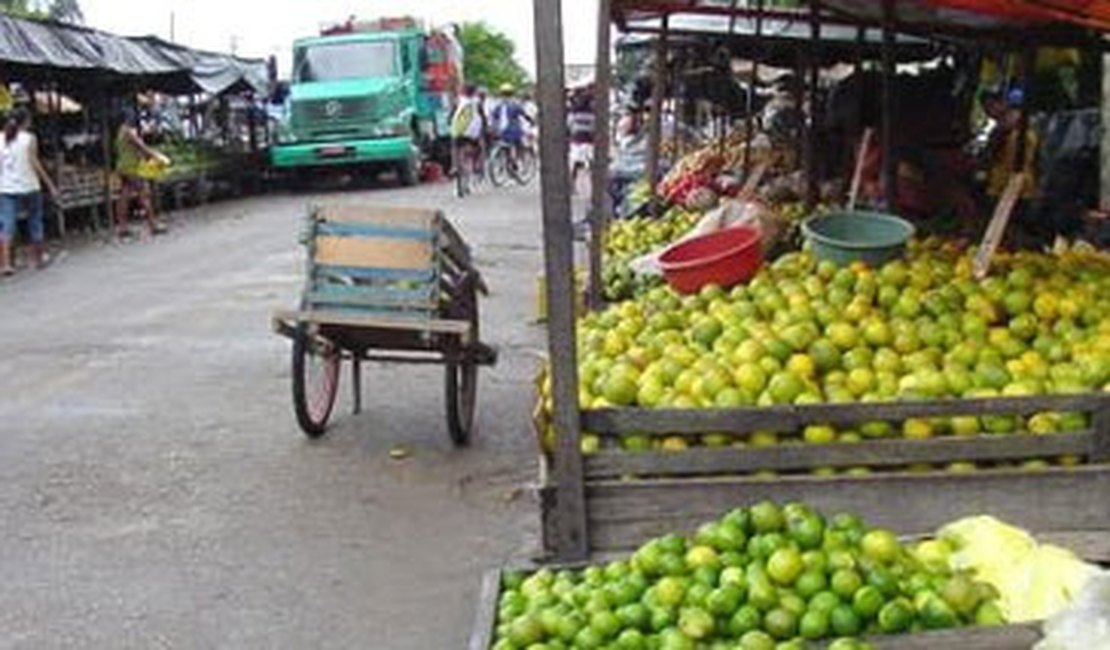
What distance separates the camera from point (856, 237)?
7.77 m

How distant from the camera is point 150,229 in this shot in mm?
22703

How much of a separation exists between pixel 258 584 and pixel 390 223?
7.97 feet

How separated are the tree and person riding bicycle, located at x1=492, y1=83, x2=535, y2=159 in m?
45.3

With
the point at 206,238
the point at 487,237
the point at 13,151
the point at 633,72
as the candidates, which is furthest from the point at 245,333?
the point at 633,72

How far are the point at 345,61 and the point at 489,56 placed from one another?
52724 millimetres

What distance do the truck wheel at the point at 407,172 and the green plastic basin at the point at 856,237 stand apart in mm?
23744

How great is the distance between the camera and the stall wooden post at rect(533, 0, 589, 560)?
4.45m

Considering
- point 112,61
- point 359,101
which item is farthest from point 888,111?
point 359,101

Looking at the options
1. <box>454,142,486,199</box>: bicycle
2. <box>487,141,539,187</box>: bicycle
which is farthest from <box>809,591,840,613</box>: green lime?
<box>487,141,539,187</box>: bicycle

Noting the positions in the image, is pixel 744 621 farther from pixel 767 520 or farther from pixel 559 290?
pixel 559 290

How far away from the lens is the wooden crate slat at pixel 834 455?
4789 millimetres

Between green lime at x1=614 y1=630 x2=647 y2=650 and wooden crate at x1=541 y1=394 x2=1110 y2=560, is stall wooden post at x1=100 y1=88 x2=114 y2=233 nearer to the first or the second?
wooden crate at x1=541 y1=394 x2=1110 y2=560

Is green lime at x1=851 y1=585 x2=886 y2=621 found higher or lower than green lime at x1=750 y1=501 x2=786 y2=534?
lower

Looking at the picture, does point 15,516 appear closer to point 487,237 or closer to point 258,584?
point 258,584
